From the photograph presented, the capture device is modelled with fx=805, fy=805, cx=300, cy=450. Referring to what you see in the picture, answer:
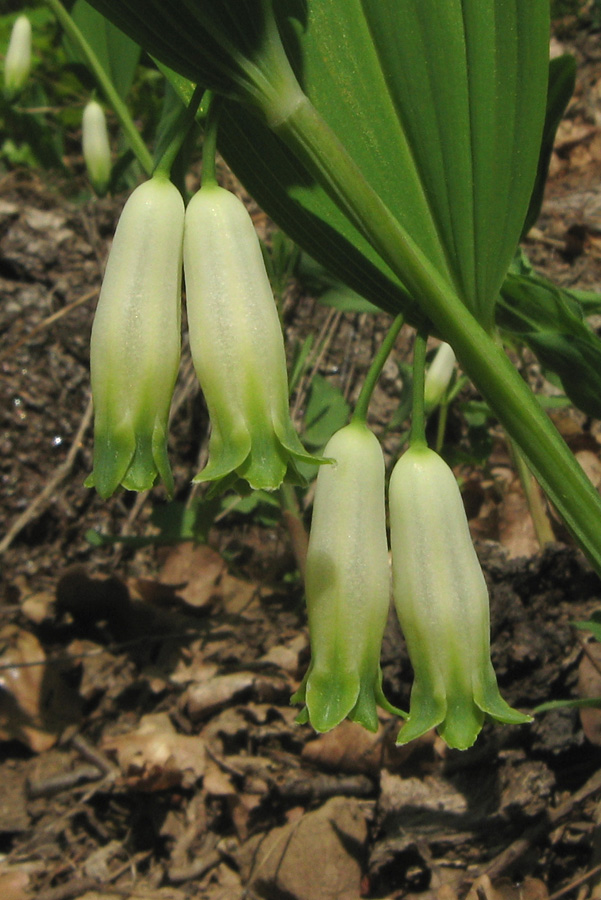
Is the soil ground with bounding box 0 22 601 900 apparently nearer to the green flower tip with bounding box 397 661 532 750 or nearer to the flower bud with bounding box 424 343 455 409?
the flower bud with bounding box 424 343 455 409

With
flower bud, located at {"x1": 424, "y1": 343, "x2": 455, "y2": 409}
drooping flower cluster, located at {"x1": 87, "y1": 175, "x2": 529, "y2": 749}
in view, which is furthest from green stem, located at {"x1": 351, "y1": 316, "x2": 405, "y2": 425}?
flower bud, located at {"x1": 424, "y1": 343, "x2": 455, "y2": 409}

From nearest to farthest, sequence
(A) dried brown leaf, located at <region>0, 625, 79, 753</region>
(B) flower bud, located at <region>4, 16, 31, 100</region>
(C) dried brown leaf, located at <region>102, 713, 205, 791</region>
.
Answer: (C) dried brown leaf, located at <region>102, 713, 205, 791</region> → (A) dried brown leaf, located at <region>0, 625, 79, 753</region> → (B) flower bud, located at <region>4, 16, 31, 100</region>

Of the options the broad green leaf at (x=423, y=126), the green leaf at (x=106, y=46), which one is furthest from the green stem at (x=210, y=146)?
the green leaf at (x=106, y=46)

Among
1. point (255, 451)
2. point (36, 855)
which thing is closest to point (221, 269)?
point (255, 451)

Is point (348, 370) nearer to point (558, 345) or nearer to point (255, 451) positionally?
point (558, 345)

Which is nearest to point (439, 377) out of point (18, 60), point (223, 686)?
point (223, 686)

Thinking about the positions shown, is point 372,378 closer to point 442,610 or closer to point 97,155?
point 442,610

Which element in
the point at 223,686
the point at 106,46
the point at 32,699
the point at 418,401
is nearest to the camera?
the point at 418,401
